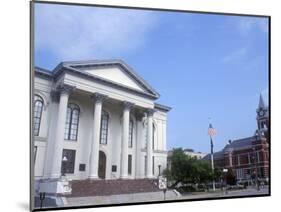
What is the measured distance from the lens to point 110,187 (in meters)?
4.32

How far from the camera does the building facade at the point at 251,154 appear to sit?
4854 millimetres

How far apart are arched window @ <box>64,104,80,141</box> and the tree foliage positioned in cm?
141

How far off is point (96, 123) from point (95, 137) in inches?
7.5

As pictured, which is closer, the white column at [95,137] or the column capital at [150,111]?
the white column at [95,137]

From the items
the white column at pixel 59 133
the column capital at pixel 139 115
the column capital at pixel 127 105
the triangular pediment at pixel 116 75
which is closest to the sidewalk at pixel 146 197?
the white column at pixel 59 133

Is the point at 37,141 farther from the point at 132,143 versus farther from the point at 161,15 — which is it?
the point at 161,15

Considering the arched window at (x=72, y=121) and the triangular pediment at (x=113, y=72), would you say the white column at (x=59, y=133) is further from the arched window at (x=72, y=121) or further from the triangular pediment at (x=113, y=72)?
the triangular pediment at (x=113, y=72)

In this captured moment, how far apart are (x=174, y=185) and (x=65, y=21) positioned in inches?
107

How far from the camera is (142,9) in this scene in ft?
15.0

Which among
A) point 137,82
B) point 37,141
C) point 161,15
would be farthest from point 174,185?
point 161,15

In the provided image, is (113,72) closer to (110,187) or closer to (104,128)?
(104,128)

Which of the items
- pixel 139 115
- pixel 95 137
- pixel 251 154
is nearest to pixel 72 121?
pixel 95 137

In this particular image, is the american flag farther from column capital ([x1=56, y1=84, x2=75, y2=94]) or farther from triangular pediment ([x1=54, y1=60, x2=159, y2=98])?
column capital ([x1=56, y1=84, x2=75, y2=94])

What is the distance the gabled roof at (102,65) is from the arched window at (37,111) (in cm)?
34
